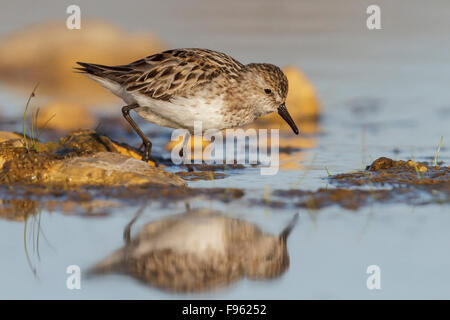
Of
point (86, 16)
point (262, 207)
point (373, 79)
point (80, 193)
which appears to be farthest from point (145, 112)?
point (86, 16)

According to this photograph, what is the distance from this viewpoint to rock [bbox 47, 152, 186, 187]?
9.32 metres

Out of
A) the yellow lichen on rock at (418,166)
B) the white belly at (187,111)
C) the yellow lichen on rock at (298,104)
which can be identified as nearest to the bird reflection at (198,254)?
the white belly at (187,111)

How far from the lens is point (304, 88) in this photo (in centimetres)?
1589

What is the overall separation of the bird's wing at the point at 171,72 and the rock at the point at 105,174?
1325mm

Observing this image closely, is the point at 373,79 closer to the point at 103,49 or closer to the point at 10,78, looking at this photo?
the point at 103,49

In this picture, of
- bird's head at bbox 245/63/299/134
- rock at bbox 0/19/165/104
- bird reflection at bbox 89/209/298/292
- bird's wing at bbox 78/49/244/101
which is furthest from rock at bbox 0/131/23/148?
rock at bbox 0/19/165/104

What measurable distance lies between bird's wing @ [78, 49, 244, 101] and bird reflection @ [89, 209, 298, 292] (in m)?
2.97

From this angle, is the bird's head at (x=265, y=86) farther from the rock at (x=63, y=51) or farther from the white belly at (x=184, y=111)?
the rock at (x=63, y=51)

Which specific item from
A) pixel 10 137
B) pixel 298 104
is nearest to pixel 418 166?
pixel 298 104

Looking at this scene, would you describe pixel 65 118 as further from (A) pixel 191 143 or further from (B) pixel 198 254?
(B) pixel 198 254

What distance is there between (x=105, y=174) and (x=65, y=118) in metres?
5.41

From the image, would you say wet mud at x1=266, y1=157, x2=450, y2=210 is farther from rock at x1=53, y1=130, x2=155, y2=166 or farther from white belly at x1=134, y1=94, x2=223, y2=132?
rock at x1=53, y1=130, x2=155, y2=166

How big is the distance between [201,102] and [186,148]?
142 centimetres

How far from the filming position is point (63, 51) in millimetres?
19578
